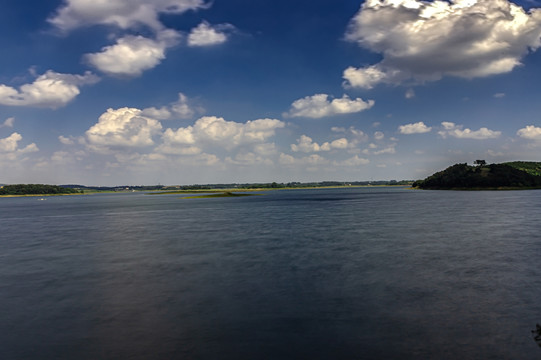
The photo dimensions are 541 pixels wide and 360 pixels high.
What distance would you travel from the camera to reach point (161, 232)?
181ft

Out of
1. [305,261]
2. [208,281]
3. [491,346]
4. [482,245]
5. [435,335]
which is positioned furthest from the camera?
[482,245]

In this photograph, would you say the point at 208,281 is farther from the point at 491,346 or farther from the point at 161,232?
the point at 161,232

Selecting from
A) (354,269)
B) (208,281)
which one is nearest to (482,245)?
(354,269)

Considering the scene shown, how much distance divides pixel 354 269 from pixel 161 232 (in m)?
36.4

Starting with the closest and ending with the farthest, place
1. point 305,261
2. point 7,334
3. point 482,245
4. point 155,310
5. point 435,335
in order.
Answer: point 435,335 < point 7,334 < point 155,310 < point 305,261 < point 482,245

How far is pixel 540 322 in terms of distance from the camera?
16.5 meters

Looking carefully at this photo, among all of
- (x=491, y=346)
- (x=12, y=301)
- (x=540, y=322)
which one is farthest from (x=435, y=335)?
(x=12, y=301)

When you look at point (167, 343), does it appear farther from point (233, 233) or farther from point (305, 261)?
point (233, 233)

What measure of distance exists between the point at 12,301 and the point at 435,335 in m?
24.0

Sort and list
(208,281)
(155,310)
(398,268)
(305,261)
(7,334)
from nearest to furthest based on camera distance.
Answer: (7,334), (155,310), (208,281), (398,268), (305,261)

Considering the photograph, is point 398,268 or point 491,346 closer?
point 491,346

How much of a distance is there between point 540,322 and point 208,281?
63.9 feet

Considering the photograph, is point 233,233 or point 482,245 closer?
point 482,245

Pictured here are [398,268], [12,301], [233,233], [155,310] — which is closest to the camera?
[155,310]
